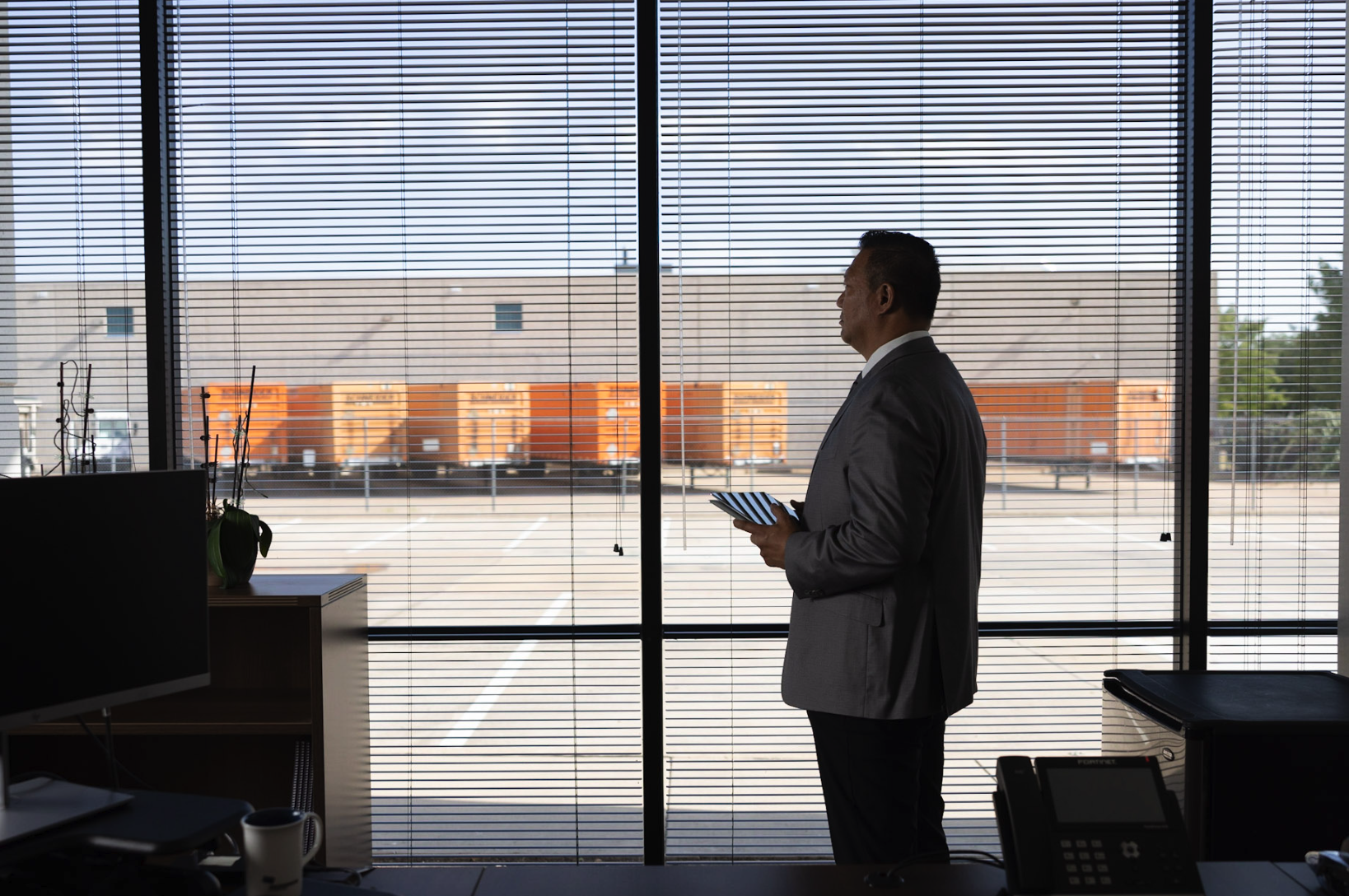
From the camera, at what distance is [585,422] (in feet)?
8.86

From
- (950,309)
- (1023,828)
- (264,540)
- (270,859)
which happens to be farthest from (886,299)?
(264,540)

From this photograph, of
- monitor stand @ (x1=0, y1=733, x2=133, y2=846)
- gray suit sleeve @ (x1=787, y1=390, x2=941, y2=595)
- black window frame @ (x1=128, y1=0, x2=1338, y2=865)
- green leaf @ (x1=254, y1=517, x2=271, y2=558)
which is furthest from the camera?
black window frame @ (x1=128, y1=0, x2=1338, y2=865)

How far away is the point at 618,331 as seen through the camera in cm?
270

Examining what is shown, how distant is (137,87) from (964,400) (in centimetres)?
255

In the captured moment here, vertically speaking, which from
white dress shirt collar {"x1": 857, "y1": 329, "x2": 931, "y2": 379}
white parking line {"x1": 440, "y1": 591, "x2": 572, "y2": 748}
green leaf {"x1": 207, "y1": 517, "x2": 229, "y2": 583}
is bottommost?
white parking line {"x1": 440, "y1": 591, "x2": 572, "y2": 748}

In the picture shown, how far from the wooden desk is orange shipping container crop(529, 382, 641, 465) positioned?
663mm

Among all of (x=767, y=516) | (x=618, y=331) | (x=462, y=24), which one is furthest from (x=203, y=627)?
(x=462, y=24)


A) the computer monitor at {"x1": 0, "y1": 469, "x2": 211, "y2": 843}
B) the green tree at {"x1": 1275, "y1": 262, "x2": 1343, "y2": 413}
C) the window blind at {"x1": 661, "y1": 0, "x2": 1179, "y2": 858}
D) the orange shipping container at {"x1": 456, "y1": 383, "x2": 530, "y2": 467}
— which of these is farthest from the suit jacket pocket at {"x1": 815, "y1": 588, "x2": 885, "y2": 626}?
the green tree at {"x1": 1275, "y1": 262, "x2": 1343, "y2": 413}

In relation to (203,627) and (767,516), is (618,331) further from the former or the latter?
(203,627)

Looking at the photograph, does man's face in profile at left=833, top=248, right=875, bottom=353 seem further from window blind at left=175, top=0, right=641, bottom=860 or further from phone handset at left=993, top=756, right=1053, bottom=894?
phone handset at left=993, top=756, right=1053, bottom=894

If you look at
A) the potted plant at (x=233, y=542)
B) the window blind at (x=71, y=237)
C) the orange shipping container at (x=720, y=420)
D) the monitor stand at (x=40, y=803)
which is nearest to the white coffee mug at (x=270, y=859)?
the monitor stand at (x=40, y=803)

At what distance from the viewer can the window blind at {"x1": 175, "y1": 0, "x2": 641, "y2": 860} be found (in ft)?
8.80

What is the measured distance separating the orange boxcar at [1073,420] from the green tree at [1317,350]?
0.39 metres

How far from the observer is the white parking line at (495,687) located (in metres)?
2.73
